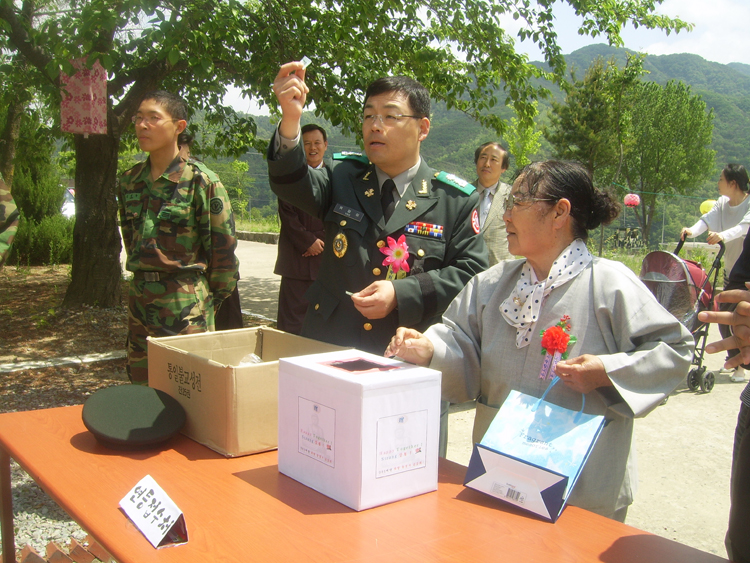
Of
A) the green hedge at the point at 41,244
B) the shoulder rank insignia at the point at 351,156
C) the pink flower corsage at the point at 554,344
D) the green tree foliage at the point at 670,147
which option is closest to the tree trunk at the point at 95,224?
the green hedge at the point at 41,244

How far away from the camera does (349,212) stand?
2.13 m

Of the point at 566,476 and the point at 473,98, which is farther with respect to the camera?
the point at 473,98

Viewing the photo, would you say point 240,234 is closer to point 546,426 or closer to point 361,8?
point 361,8

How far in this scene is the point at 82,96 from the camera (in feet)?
16.4

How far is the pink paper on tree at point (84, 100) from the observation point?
495 centimetres

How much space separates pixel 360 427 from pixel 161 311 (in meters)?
2.00

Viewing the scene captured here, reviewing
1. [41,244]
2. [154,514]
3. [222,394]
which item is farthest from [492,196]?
[41,244]

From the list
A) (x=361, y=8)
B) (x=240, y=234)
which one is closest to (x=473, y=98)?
(x=361, y=8)

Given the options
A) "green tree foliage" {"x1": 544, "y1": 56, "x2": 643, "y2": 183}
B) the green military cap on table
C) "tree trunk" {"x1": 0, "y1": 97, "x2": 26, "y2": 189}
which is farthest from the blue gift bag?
"green tree foliage" {"x1": 544, "y1": 56, "x2": 643, "y2": 183}

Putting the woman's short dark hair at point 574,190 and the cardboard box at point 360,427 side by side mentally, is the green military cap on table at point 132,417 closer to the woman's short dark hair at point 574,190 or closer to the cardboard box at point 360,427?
the cardboard box at point 360,427

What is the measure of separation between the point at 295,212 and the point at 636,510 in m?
2.91

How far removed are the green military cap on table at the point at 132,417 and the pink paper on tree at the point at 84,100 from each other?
3959 mm

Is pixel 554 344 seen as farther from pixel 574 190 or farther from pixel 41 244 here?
pixel 41 244

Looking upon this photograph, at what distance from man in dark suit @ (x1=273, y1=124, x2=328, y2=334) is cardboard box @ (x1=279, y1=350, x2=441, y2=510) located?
3.05 m
